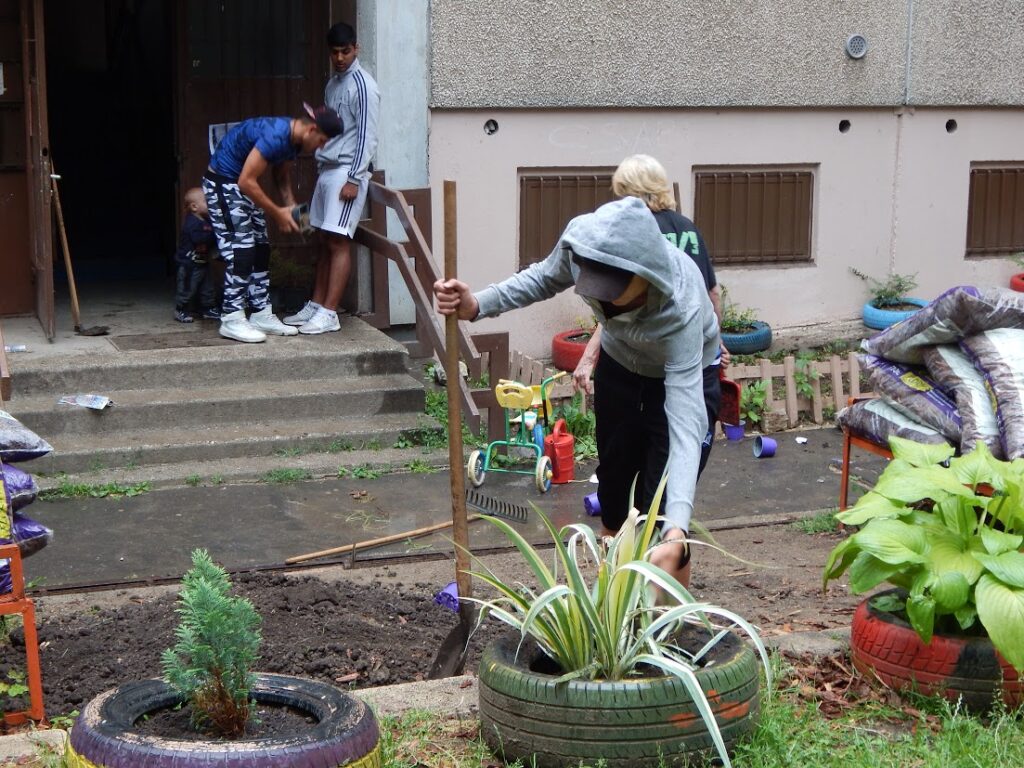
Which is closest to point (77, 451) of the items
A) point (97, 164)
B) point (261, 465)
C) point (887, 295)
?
point (261, 465)

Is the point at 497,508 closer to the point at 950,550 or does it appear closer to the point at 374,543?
the point at 374,543

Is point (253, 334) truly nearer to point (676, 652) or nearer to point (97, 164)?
point (676, 652)

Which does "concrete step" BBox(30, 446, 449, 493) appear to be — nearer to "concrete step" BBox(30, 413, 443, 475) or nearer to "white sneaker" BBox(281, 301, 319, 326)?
"concrete step" BBox(30, 413, 443, 475)

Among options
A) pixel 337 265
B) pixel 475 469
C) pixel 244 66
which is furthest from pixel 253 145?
pixel 475 469

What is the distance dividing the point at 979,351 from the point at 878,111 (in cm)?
578

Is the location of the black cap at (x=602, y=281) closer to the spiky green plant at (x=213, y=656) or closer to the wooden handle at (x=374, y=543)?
the spiky green plant at (x=213, y=656)

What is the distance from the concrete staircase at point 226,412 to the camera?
25.1 feet

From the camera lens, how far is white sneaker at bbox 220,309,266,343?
28.7ft

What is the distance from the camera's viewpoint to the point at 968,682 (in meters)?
4.04

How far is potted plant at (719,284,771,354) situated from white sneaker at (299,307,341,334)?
9.65 ft

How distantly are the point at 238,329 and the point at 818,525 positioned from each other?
403cm

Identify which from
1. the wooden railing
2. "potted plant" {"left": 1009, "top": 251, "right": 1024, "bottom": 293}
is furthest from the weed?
"potted plant" {"left": 1009, "top": 251, "right": 1024, "bottom": 293}

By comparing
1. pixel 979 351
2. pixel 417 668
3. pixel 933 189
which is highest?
pixel 933 189

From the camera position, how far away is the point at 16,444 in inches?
197
